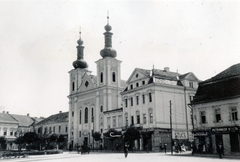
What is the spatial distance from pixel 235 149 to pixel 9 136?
2560 inches

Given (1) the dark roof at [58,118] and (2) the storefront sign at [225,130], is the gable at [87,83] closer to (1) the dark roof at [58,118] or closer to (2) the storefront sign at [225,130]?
(1) the dark roof at [58,118]

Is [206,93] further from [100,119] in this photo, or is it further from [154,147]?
[100,119]

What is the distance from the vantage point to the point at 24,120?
8712 centimetres

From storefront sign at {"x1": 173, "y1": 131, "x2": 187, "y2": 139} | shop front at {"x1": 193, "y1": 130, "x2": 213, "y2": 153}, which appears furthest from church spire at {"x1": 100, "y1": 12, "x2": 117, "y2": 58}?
shop front at {"x1": 193, "y1": 130, "x2": 213, "y2": 153}

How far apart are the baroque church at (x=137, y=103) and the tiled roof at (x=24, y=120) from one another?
2853 centimetres

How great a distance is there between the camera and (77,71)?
65062 mm

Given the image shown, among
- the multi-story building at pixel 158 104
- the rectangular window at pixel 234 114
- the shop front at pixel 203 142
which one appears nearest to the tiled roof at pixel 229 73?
the rectangular window at pixel 234 114

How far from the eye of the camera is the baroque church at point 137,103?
135 feet

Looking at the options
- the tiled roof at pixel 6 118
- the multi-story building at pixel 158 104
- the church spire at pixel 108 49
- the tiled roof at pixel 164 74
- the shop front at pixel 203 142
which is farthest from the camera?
the tiled roof at pixel 6 118

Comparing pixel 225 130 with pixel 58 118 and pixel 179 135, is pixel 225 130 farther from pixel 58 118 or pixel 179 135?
pixel 58 118

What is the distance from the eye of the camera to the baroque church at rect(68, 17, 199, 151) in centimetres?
4109

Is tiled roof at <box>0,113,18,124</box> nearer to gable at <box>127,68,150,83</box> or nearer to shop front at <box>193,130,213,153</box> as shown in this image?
gable at <box>127,68,150,83</box>

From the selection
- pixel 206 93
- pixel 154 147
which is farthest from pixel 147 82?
pixel 206 93

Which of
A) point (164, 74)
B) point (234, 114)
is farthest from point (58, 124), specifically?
point (234, 114)
